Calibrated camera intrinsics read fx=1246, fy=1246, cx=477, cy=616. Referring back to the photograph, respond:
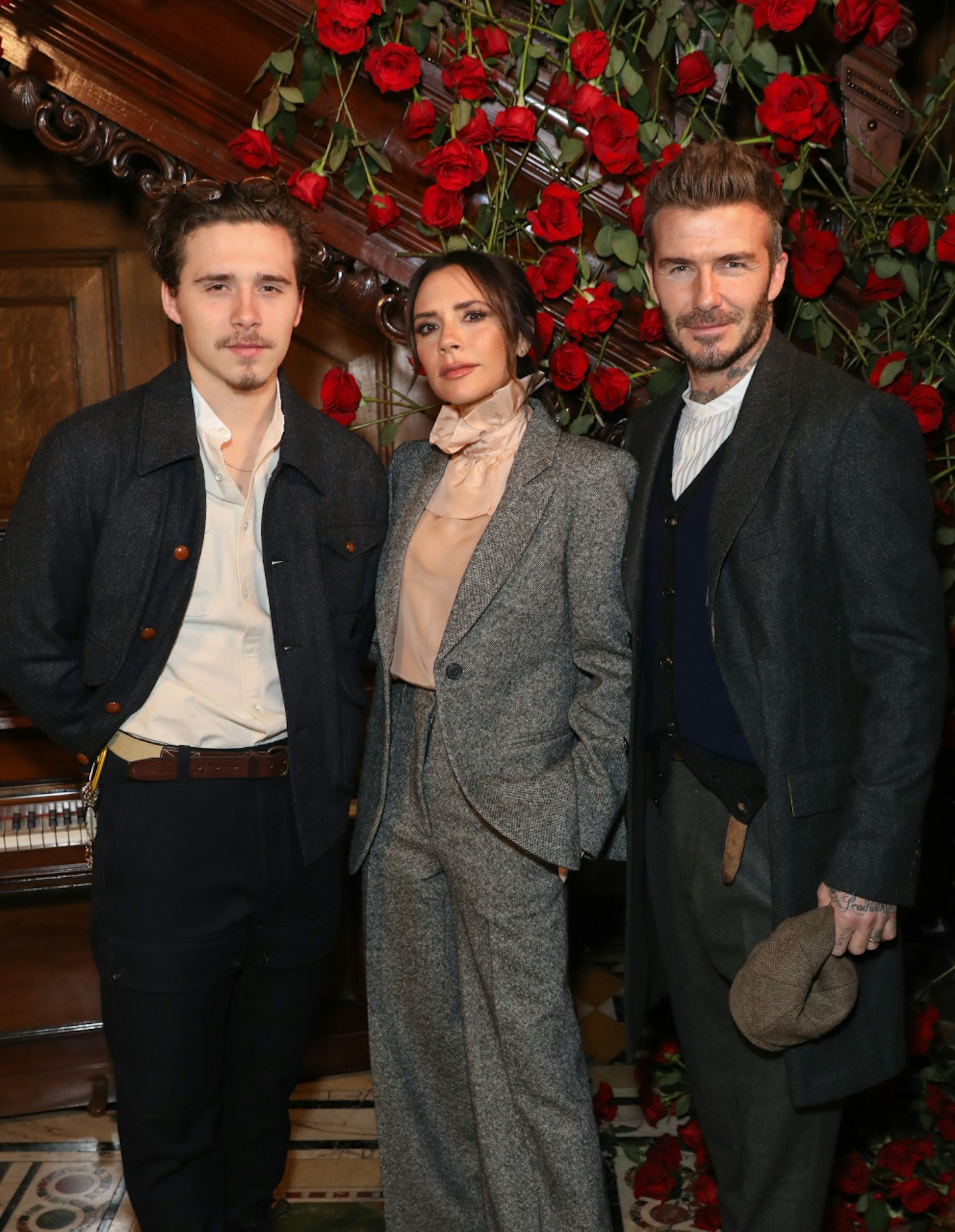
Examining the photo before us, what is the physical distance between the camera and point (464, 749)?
6.55 feet

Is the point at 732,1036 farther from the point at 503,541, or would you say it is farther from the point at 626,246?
the point at 626,246

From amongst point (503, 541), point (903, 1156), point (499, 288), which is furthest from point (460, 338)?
point (903, 1156)

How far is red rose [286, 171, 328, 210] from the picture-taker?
241 centimetres

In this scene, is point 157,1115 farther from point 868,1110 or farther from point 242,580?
point 868,1110

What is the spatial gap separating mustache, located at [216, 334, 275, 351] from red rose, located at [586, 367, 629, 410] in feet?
2.54

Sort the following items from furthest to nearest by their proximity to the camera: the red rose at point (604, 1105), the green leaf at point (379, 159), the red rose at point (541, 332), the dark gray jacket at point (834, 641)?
the red rose at point (604, 1105), the green leaf at point (379, 159), the red rose at point (541, 332), the dark gray jacket at point (834, 641)

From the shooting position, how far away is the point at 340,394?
2504mm

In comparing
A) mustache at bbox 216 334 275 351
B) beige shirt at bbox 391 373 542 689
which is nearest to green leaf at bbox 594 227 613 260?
beige shirt at bbox 391 373 542 689

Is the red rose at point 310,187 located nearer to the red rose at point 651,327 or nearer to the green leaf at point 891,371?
the red rose at point 651,327

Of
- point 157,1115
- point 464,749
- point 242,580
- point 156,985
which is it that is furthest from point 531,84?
point 157,1115

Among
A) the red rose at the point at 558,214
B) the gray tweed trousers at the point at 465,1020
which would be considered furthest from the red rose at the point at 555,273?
the gray tweed trousers at the point at 465,1020

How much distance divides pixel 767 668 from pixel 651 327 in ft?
2.89

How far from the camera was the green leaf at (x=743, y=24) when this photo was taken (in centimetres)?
232

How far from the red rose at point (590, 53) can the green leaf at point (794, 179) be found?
403mm
